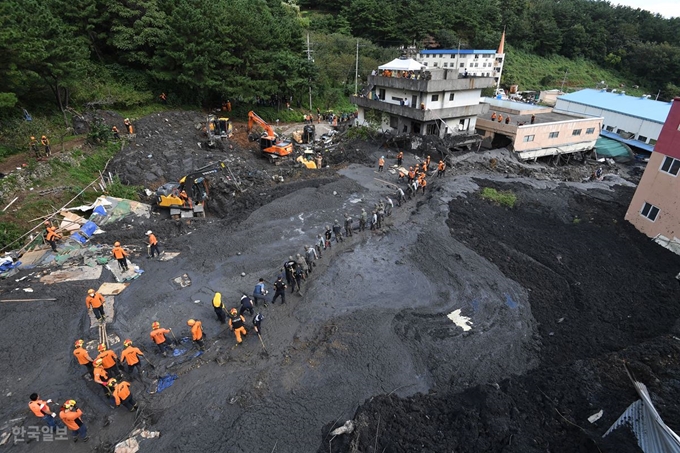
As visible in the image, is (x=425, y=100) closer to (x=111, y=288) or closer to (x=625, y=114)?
(x=111, y=288)

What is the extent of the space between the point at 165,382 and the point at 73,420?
2.37 metres

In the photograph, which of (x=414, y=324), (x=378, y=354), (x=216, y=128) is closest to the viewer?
(x=378, y=354)

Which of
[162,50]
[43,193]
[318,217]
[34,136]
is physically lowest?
[318,217]

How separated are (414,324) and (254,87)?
102 feet

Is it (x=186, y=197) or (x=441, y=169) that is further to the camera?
(x=441, y=169)

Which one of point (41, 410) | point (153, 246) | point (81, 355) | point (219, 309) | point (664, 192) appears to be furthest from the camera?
point (664, 192)

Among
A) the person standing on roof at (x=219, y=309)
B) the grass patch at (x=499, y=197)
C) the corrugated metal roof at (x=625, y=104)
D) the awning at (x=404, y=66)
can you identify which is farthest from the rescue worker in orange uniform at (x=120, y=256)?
the corrugated metal roof at (x=625, y=104)

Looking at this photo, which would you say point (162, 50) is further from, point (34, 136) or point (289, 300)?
point (289, 300)

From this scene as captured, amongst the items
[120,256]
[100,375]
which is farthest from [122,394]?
[120,256]

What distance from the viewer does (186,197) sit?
20297 millimetres

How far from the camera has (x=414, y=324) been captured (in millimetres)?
12828

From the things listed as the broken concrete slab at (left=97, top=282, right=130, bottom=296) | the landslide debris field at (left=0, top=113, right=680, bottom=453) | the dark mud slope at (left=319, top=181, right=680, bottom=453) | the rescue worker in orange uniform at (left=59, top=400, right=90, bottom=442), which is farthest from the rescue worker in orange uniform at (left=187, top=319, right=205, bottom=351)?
the dark mud slope at (left=319, top=181, right=680, bottom=453)

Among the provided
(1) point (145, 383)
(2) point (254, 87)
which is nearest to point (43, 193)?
(1) point (145, 383)

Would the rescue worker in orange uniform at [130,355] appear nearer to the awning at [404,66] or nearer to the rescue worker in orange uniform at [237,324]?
the rescue worker in orange uniform at [237,324]
